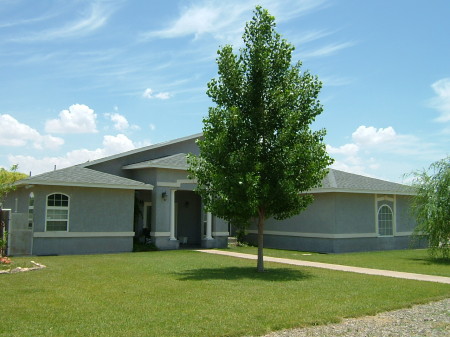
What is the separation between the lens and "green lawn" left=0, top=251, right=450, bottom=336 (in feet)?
24.7

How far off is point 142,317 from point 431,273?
33.6ft

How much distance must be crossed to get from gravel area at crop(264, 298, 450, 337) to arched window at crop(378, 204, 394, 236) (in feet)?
51.5

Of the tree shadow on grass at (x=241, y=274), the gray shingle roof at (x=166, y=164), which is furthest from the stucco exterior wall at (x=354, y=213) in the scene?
the tree shadow on grass at (x=241, y=274)

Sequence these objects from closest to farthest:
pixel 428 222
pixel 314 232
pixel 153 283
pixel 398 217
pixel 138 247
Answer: pixel 153 283 → pixel 428 222 → pixel 138 247 → pixel 314 232 → pixel 398 217

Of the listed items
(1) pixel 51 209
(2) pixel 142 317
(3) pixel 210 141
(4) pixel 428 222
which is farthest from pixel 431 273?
(1) pixel 51 209

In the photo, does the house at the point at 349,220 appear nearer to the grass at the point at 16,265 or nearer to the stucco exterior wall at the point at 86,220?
the stucco exterior wall at the point at 86,220

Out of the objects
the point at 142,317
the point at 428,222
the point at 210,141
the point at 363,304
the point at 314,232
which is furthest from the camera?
the point at 314,232

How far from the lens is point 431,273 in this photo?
48.4 ft

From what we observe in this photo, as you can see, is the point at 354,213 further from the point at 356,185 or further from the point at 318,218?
the point at 318,218

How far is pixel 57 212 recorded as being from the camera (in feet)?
64.3

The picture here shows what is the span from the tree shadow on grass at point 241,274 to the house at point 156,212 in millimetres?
7276

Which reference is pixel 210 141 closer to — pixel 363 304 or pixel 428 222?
pixel 363 304

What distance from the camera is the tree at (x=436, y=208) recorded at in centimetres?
1822

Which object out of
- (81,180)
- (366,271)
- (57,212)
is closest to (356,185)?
(366,271)
